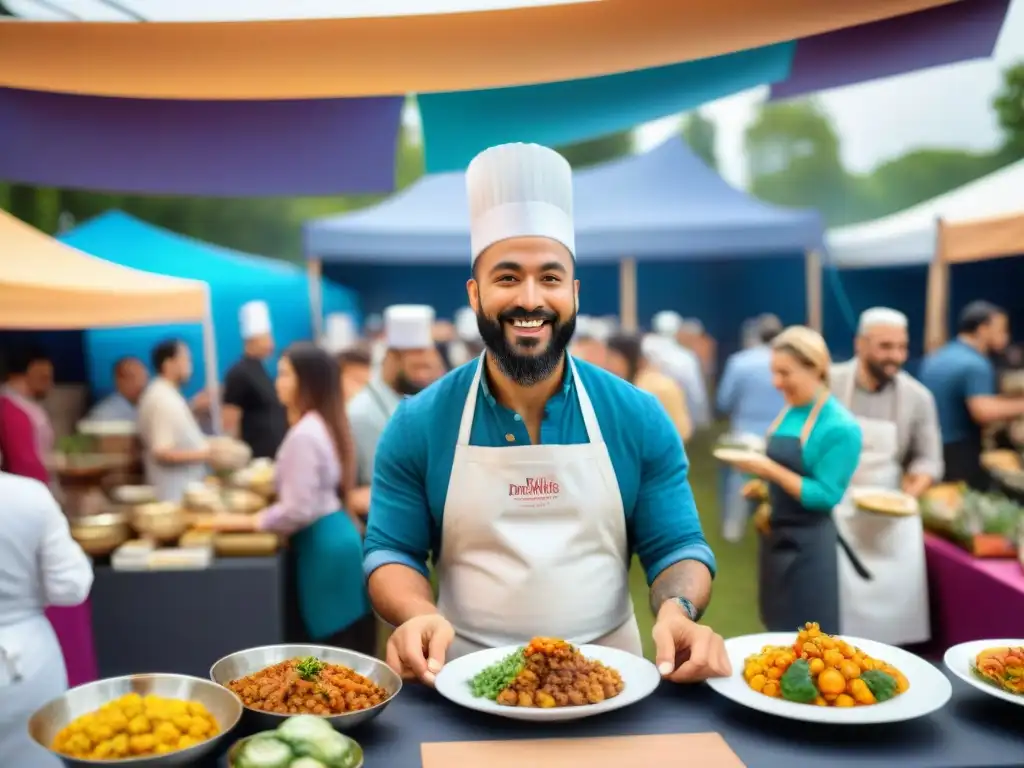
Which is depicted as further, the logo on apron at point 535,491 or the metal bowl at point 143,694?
the logo on apron at point 535,491

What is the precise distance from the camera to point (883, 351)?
363 cm

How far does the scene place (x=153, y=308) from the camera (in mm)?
4312

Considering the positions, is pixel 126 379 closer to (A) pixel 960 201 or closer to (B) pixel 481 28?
(B) pixel 481 28

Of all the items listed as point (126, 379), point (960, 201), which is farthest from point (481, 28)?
point (960, 201)

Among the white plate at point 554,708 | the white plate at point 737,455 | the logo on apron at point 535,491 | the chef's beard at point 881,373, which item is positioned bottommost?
the white plate at point 554,708

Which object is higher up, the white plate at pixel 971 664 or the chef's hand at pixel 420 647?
the chef's hand at pixel 420 647

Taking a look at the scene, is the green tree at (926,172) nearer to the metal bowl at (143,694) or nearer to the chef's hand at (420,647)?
the chef's hand at (420,647)

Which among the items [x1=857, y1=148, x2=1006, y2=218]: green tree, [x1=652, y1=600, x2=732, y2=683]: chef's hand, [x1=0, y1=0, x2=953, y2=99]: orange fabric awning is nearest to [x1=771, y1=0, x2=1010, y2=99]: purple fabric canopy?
[x1=0, y1=0, x2=953, y2=99]: orange fabric awning

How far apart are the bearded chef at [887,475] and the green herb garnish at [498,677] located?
2.31 m

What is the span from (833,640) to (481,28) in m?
1.70

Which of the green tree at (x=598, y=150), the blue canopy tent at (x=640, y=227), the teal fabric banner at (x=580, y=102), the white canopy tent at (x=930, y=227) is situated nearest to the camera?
the teal fabric banner at (x=580, y=102)

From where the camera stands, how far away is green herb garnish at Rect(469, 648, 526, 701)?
1410 millimetres

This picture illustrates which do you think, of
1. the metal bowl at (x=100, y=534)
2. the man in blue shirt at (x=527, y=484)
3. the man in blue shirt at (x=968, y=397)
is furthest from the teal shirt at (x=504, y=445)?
the man in blue shirt at (x=968, y=397)

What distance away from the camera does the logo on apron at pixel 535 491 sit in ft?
5.98
